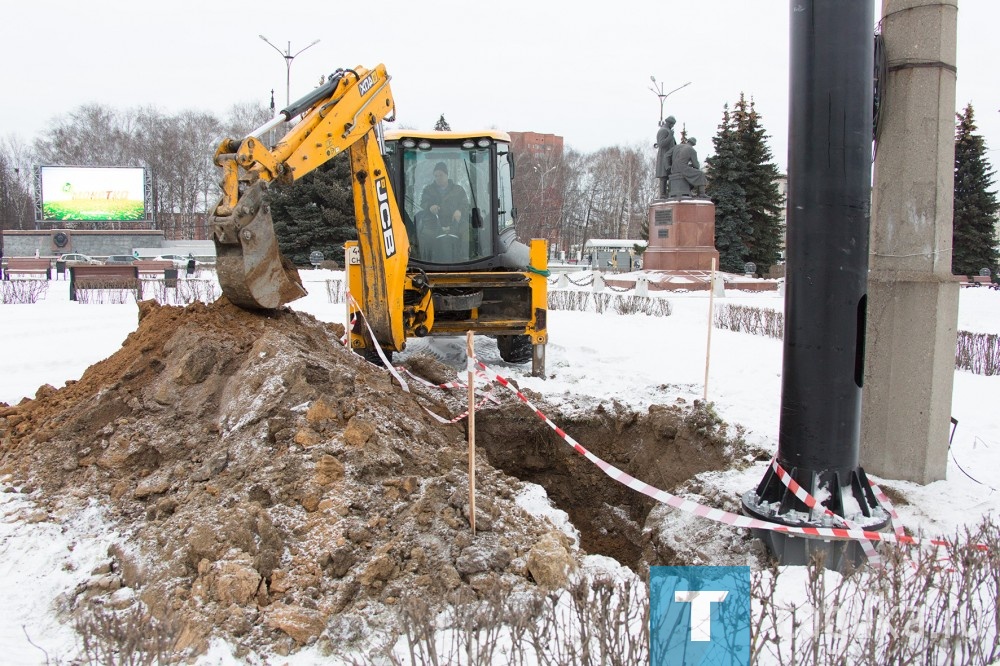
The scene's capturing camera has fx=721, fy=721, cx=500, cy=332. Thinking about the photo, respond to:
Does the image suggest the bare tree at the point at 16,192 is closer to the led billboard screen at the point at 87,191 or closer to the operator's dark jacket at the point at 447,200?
the led billboard screen at the point at 87,191

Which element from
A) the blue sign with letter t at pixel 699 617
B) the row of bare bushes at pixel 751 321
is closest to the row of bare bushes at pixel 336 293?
the row of bare bushes at pixel 751 321

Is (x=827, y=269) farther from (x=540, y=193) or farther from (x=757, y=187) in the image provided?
(x=540, y=193)

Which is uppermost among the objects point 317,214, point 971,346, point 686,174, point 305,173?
point 686,174

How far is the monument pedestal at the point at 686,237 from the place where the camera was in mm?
26078

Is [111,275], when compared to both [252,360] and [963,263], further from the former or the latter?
[963,263]

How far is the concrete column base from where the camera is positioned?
4.94 metres

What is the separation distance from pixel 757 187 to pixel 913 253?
36837 millimetres

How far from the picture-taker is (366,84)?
712 cm

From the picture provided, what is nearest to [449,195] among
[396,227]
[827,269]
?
[396,227]

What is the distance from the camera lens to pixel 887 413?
16.8 ft

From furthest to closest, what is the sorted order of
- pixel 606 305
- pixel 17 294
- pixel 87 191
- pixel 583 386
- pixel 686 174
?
1. pixel 87 191
2. pixel 686 174
3. pixel 606 305
4. pixel 17 294
5. pixel 583 386

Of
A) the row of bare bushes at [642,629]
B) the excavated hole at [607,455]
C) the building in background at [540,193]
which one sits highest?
the building in background at [540,193]

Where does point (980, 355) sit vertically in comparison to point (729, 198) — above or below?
below

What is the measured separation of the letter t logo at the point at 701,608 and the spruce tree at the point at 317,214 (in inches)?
1114
